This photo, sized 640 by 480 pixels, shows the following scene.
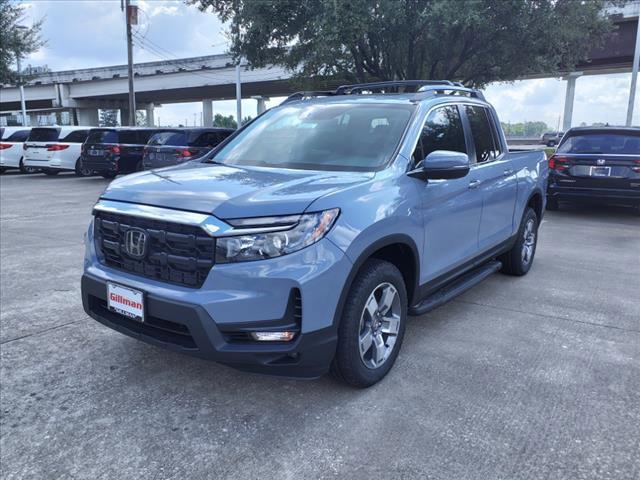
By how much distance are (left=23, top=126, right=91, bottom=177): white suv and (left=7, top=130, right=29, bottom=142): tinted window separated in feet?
7.41

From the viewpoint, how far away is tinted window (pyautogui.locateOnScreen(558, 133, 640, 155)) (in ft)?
32.2

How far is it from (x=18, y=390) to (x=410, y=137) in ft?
9.88

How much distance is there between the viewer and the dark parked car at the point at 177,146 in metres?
13.6

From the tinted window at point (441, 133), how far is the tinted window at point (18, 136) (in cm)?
2060

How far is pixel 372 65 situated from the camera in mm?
17938

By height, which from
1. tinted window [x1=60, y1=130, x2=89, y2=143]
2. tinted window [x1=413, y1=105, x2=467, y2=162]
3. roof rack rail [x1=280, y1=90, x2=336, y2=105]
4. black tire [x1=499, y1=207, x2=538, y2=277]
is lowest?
black tire [x1=499, y1=207, x2=538, y2=277]

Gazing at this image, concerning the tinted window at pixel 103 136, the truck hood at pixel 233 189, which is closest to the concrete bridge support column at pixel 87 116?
the tinted window at pixel 103 136

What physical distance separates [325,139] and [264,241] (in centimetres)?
147

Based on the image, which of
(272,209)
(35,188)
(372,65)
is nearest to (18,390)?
(272,209)

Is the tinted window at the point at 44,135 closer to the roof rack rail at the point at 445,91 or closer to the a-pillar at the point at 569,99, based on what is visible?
the roof rack rail at the point at 445,91

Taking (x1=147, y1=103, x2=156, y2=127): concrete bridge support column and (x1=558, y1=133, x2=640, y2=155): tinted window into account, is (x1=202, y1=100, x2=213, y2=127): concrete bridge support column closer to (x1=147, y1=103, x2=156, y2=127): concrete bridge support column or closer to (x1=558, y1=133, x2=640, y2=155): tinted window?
(x1=147, y1=103, x2=156, y2=127): concrete bridge support column

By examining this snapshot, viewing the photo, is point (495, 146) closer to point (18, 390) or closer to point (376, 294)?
point (376, 294)

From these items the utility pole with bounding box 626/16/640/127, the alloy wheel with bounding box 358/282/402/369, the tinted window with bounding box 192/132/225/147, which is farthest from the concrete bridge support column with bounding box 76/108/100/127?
the alloy wheel with bounding box 358/282/402/369

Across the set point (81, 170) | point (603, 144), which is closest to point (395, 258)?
point (603, 144)
